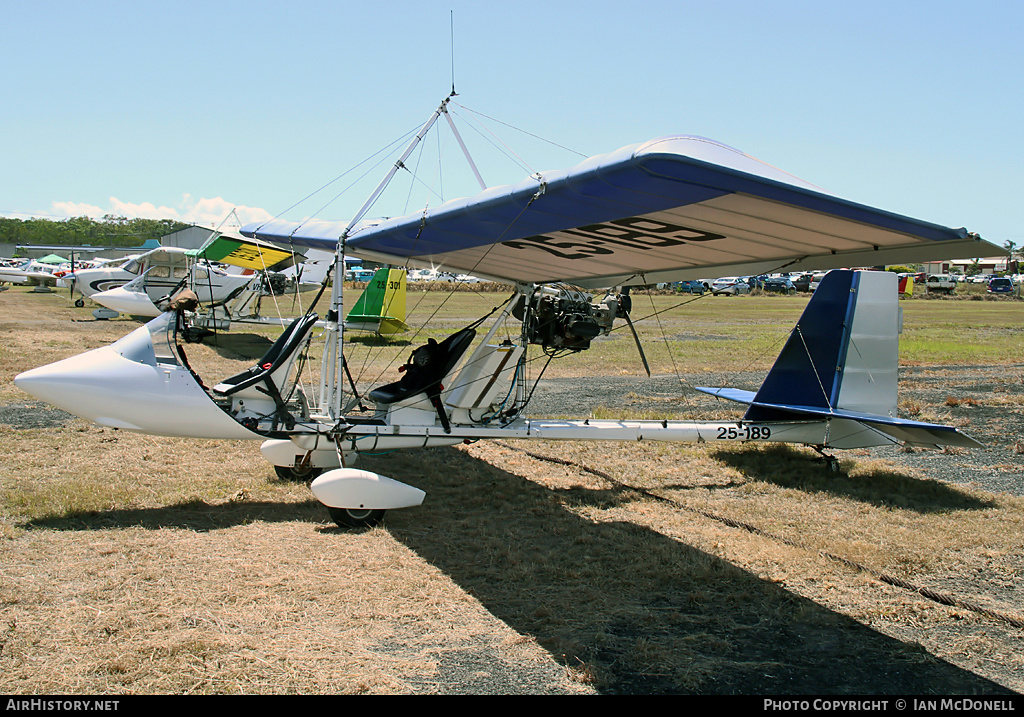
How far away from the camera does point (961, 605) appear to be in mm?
4602

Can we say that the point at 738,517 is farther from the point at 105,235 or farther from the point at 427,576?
the point at 105,235

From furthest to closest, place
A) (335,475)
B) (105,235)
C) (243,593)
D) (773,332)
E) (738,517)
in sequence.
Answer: (105,235) < (773,332) < (738,517) < (335,475) < (243,593)

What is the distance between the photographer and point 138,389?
5617 mm

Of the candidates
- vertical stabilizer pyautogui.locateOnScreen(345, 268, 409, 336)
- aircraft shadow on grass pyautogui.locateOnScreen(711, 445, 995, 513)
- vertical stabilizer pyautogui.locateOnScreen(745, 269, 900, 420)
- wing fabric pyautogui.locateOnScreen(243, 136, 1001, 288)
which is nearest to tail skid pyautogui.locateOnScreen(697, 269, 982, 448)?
vertical stabilizer pyautogui.locateOnScreen(745, 269, 900, 420)

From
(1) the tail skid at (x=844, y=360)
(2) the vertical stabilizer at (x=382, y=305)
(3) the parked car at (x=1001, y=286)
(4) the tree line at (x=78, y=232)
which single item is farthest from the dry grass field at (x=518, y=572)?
(4) the tree line at (x=78, y=232)

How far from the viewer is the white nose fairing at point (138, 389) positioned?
5.48m

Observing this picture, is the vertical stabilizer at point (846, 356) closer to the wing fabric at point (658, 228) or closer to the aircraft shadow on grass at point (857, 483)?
the aircraft shadow on grass at point (857, 483)

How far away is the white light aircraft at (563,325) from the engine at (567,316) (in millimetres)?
17

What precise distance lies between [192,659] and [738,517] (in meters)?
4.50

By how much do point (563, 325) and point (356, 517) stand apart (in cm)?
253

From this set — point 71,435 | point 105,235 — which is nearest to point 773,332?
point 71,435

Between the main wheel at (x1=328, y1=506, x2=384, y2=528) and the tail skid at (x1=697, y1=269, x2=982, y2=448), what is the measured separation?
4.13 m

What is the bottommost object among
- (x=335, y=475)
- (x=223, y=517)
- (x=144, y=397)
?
(x=223, y=517)

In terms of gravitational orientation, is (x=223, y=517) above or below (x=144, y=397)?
below
